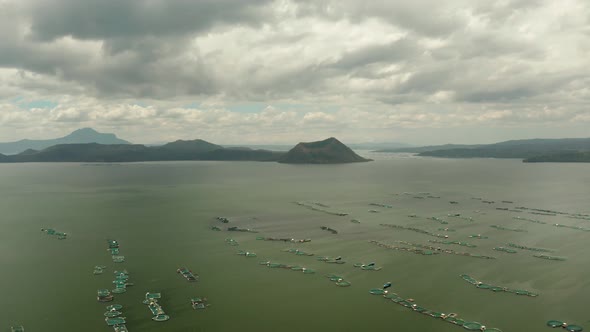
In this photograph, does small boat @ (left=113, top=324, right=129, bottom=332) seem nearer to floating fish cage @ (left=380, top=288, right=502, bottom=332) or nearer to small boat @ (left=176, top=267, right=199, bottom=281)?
small boat @ (left=176, top=267, right=199, bottom=281)

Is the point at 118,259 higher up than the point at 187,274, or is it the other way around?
the point at 118,259

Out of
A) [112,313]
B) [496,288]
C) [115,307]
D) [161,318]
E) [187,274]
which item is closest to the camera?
[161,318]

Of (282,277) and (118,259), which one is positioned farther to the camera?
(118,259)

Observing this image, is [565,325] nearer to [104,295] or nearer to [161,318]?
[161,318]

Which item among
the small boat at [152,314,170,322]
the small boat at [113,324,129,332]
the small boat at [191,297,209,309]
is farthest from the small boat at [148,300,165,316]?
the small boat at [191,297,209,309]

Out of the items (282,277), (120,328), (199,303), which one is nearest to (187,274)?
(199,303)

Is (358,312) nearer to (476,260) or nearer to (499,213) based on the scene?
(476,260)

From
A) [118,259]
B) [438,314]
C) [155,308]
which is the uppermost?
[118,259]

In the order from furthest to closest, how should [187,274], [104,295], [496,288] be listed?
1. [187,274]
2. [496,288]
3. [104,295]

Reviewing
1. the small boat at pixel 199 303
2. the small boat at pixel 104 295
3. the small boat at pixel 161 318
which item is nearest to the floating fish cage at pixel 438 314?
the small boat at pixel 199 303

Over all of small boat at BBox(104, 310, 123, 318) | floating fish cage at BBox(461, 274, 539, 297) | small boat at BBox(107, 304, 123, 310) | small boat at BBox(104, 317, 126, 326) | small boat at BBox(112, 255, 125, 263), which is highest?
small boat at BBox(112, 255, 125, 263)
